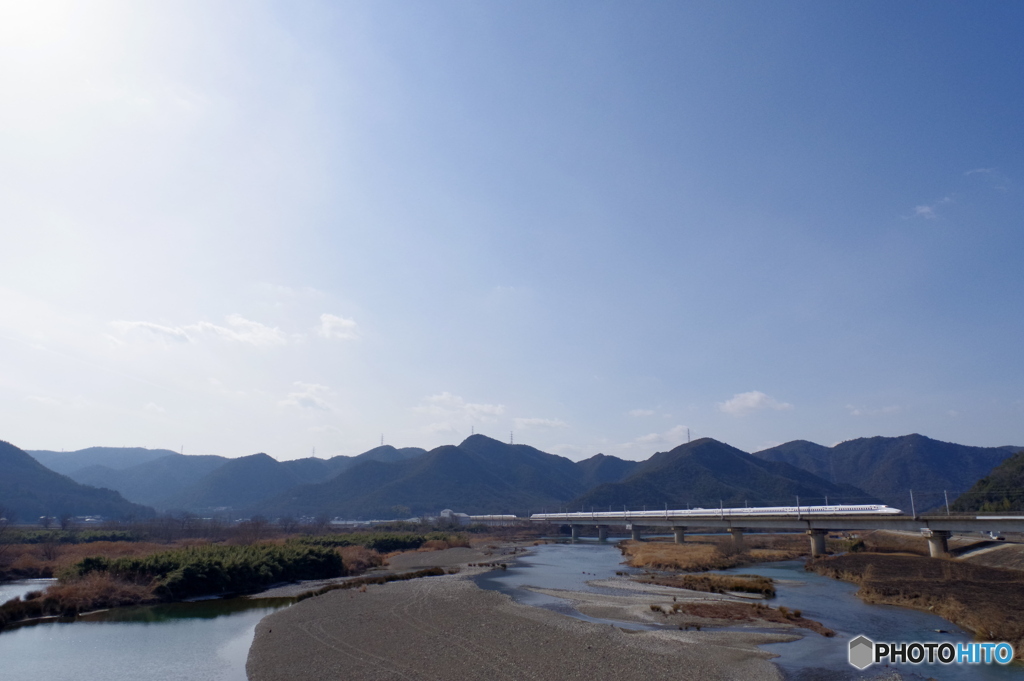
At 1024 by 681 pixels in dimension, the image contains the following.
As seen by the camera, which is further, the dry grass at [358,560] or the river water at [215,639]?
the dry grass at [358,560]

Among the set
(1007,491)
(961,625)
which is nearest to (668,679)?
(961,625)

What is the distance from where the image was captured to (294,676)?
67.9 feet

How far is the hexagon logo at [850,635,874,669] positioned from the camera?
22188 millimetres

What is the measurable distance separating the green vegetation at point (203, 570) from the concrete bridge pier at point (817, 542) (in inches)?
2198

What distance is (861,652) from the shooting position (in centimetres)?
2330

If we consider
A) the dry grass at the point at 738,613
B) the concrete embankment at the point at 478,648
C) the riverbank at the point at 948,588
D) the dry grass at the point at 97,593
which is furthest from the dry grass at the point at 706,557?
the dry grass at the point at 97,593

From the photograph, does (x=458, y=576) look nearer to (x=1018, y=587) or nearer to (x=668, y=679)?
(x=668, y=679)

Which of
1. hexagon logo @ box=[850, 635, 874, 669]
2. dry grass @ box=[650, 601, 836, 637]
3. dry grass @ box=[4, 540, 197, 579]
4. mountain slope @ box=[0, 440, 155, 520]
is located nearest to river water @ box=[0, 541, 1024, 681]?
hexagon logo @ box=[850, 635, 874, 669]

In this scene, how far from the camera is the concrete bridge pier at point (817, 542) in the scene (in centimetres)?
6788

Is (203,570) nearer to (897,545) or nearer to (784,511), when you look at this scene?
(784,511)

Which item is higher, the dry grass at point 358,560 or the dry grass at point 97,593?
the dry grass at point 97,593

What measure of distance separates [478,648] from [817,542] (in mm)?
59667

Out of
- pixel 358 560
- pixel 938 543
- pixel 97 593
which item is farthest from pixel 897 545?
pixel 97 593

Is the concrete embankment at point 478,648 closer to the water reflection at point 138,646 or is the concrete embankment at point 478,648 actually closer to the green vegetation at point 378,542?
the water reflection at point 138,646
